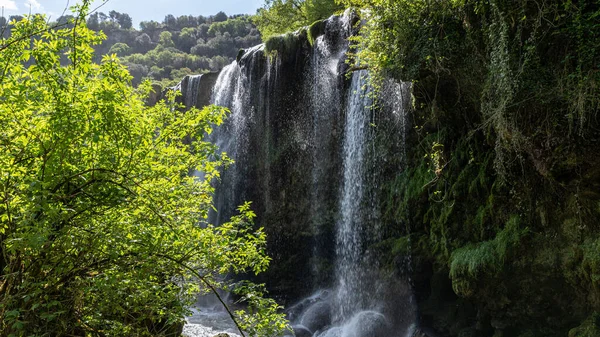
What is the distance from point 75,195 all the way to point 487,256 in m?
6.68

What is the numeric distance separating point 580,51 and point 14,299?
21.8 ft

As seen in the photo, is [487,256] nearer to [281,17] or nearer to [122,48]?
[281,17]

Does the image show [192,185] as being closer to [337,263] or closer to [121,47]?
[337,263]

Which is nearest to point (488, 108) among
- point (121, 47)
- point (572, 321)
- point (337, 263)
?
point (572, 321)

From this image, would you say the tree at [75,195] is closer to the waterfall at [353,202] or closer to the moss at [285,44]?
the waterfall at [353,202]

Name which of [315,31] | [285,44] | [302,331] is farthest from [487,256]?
[285,44]

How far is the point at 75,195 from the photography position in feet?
11.0

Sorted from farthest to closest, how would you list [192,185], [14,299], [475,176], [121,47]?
[121,47], [475,176], [192,185], [14,299]

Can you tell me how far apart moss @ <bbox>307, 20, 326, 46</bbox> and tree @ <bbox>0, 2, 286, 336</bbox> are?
10.4m

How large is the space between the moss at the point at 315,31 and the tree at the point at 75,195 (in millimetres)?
10411

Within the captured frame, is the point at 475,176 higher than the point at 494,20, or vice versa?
the point at 494,20

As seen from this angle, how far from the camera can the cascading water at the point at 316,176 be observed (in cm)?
1122

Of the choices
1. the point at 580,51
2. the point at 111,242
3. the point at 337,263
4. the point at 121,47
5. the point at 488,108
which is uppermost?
the point at 121,47

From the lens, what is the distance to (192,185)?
4.67m
